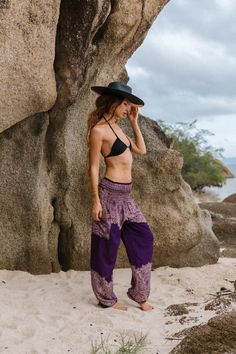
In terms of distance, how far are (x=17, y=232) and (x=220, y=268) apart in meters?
2.71

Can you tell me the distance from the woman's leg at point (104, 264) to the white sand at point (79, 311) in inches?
5.6

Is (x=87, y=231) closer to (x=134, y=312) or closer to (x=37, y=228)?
(x=37, y=228)

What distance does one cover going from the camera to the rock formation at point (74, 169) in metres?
6.19

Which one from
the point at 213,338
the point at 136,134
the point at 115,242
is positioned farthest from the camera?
the point at 136,134

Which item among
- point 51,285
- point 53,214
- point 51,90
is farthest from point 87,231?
point 51,90

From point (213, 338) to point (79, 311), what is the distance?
182cm

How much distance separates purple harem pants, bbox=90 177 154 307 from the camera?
17.5ft

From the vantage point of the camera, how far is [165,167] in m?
7.05

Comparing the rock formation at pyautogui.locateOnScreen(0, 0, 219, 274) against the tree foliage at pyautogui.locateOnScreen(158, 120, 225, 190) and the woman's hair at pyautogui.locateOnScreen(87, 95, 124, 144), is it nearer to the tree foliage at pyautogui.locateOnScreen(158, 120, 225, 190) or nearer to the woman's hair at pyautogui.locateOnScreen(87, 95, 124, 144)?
the woman's hair at pyautogui.locateOnScreen(87, 95, 124, 144)

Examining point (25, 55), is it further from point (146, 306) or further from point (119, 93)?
point (146, 306)

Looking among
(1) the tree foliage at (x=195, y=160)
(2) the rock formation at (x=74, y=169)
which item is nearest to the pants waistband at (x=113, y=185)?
(2) the rock formation at (x=74, y=169)

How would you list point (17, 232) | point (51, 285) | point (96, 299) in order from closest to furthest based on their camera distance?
point (96, 299) → point (51, 285) → point (17, 232)

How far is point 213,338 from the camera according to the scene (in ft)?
12.2

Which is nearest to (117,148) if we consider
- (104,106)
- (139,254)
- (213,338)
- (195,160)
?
(104,106)
